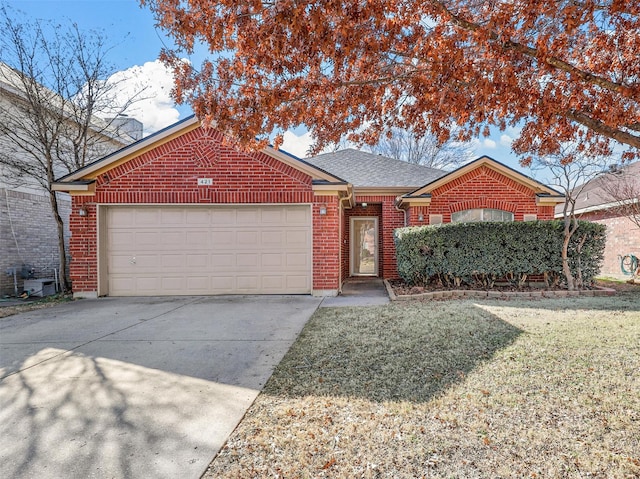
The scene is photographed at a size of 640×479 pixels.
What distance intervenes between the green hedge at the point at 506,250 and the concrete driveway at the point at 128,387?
4129 mm

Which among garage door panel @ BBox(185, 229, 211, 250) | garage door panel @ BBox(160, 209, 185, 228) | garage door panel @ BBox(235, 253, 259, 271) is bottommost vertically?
garage door panel @ BBox(235, 253, 259, 271)

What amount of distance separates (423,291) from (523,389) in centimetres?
564

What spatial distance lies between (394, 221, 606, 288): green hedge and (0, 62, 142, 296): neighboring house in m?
11.0

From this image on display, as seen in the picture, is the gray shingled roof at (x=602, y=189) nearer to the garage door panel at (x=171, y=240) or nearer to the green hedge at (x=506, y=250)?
the green hedge at (x=506, y=250)

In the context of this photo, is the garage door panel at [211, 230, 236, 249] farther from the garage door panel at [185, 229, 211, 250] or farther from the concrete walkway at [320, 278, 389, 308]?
the concrete walkway at [320, 278, 389, 308]

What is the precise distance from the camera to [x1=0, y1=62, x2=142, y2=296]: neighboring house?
32.1ft

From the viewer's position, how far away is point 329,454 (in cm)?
242

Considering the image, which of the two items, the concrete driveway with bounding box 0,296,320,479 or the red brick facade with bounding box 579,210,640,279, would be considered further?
the red brick facade with bounding box 579,210,640,279

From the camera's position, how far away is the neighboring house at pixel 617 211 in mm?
12001

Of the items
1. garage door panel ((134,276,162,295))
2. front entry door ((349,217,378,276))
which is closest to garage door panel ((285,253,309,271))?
garage door panel ((134,276,162,295))

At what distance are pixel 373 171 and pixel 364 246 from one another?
293 cm

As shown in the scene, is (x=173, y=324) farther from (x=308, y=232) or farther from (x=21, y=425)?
(x=308, y=232)

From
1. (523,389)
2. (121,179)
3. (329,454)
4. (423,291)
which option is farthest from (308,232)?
(329,454)

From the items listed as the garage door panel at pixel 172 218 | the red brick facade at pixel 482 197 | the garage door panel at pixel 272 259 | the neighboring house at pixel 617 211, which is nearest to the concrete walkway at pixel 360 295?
the garage door panel at pixel 272 259
